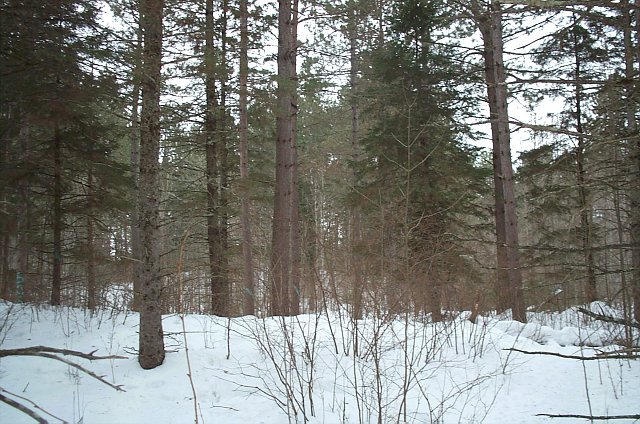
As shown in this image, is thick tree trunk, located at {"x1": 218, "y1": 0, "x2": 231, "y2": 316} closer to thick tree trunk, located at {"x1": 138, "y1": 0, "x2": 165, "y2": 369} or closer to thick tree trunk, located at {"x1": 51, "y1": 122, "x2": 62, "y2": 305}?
thick tree trunk, located at {"x1": 51, "y1": 122, "x2": 62, "y2": 305}

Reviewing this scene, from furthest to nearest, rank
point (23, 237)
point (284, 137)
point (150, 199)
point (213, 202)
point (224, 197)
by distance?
point (224, 197), point (213, 202), point (284, 137), point (23, 237), point (150, 199)

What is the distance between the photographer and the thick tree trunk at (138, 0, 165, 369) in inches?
181

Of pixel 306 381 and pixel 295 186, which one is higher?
pixel 295 186

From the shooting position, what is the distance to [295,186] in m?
11.5

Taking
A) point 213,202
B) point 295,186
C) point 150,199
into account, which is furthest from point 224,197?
point 150,199

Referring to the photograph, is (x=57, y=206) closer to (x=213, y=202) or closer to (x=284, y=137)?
(x=213, y=202)

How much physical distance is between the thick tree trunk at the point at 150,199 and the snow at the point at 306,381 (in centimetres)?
29

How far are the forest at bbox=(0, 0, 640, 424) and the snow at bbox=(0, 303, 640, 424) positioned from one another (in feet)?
0.34

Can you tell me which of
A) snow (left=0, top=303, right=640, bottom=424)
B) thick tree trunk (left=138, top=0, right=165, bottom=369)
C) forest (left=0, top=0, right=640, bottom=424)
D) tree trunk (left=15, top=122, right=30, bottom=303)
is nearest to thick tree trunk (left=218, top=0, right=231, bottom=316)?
forest (left=0, top=0, right=640, bottom=424)

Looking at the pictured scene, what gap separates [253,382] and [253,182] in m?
5.70

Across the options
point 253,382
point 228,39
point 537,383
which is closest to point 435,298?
point 537,383

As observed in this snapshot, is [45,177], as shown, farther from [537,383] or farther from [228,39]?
[537,383]

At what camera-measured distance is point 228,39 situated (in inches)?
344

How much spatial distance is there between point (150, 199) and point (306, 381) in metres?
2.69
